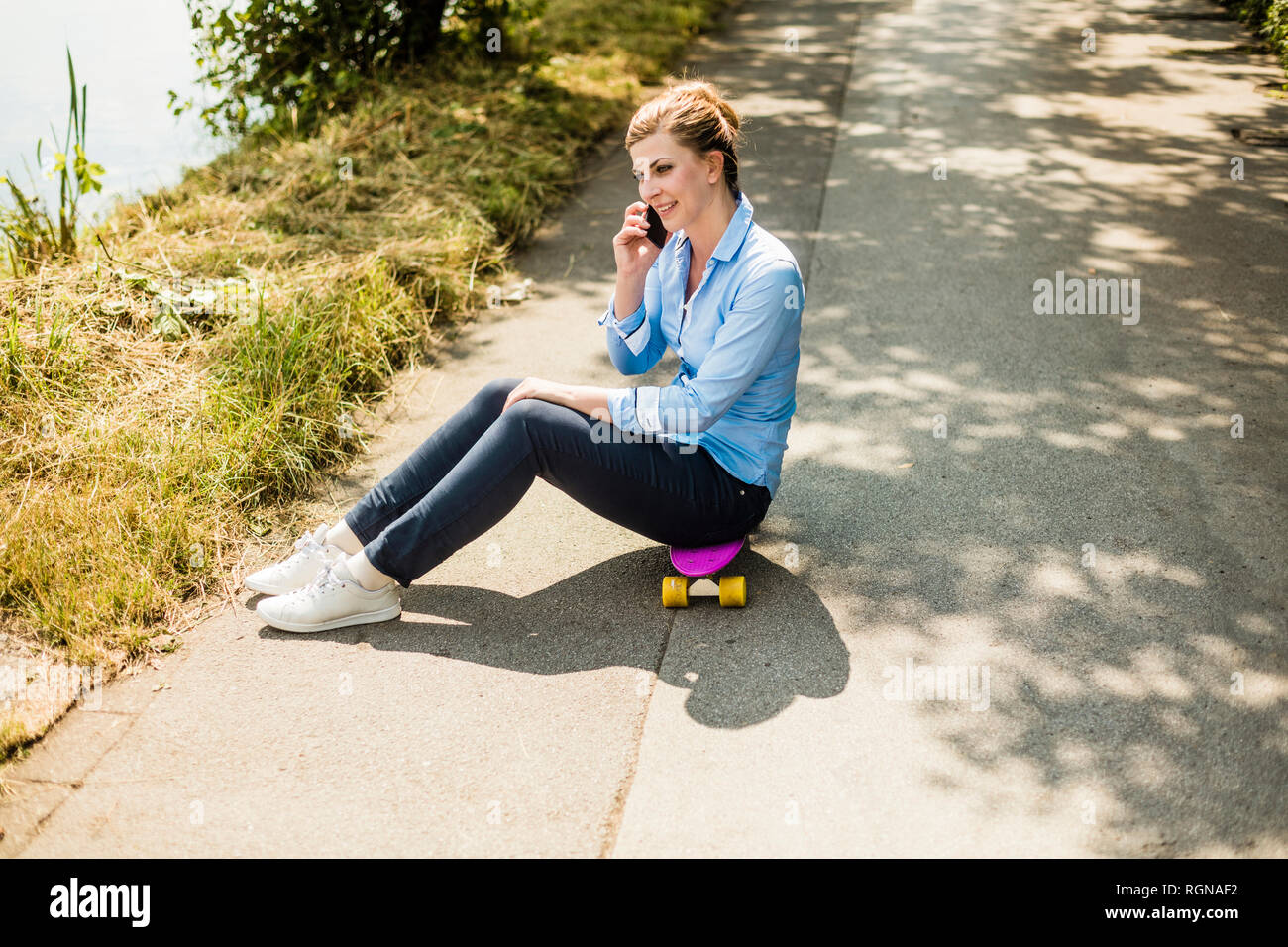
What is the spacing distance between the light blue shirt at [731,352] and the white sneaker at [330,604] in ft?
3.10

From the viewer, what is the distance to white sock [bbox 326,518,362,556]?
3.20 metres

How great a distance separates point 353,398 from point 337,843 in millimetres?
2328

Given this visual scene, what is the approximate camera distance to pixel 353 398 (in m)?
4.43

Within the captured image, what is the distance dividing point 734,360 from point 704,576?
2.39ft

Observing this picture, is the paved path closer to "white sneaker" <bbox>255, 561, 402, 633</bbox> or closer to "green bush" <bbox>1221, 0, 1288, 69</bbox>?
"white sneaker" <bbox>255, 561, 402, 633</bbox>

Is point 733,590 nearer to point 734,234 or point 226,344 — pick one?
point 734,234

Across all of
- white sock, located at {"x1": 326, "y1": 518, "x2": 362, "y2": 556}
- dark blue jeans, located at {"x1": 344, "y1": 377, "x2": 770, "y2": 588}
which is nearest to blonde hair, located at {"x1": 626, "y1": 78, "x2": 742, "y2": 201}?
dark blue jeans, located at {"x1": 344, "y1": 377, "x2": 770, "y2": 588}

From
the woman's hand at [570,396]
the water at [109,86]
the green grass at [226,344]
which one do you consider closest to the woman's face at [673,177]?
the woman's hand at [570,396]

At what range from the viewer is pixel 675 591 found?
321cm

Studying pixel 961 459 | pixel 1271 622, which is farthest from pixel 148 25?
pixel 1271 622

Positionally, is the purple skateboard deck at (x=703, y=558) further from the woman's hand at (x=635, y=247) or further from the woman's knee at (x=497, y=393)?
the woman's hand at (x=635, y=247)

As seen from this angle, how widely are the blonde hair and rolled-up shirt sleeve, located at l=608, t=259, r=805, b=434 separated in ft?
1.28
